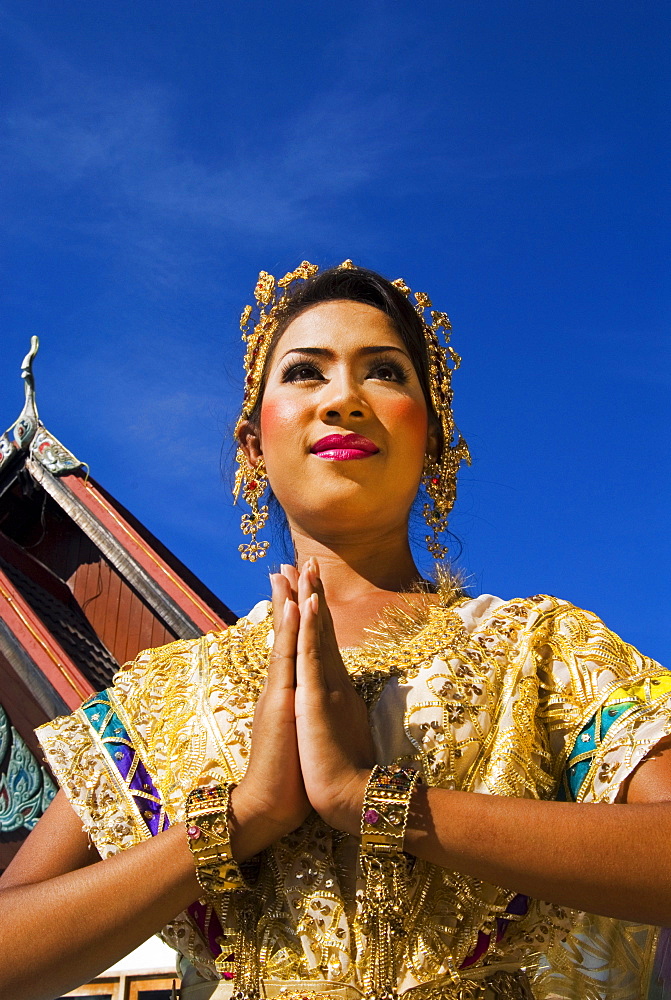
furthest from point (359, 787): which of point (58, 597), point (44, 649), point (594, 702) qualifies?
point (58, 597)

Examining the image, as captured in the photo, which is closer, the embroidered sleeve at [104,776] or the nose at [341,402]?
the embroidered sleeve at [104,776]

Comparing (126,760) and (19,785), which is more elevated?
(19,785)

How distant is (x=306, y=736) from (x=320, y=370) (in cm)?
95

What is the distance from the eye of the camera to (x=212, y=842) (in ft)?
5.78

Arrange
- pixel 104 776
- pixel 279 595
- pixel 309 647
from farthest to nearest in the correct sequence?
pixel 104 776 < pixel 279 595 < pixel 309 647

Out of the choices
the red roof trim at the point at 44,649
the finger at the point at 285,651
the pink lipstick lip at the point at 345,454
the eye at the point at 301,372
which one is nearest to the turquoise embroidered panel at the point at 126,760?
the finger at the point at 285,651

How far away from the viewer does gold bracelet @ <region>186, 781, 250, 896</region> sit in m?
1.76

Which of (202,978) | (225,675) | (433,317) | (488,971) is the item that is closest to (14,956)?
(202,978)

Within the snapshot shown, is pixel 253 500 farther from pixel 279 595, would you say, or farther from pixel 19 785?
pixel 19 785

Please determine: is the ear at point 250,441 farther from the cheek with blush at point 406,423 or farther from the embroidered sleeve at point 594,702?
the embroidered sleeve at point 594,702

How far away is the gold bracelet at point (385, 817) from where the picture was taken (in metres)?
1.66

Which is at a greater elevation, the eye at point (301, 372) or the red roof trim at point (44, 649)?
the red roof trim at point (44, 649)

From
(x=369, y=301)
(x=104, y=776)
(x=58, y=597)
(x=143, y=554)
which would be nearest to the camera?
(x=104, y=776)

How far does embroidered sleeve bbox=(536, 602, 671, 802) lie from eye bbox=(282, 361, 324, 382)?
0.75 metres
